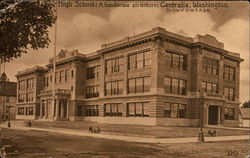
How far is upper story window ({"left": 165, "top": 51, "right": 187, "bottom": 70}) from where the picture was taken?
31.0 meters

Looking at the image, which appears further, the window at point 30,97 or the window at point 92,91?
the window at point 92,91

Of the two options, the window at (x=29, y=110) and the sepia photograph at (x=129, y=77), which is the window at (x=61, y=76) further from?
the window at (x=29, y=110)

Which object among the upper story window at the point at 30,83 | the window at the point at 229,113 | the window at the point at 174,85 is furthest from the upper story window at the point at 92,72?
the window at the point at 229,113

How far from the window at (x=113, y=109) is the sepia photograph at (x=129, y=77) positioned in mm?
120

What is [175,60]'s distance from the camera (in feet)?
102

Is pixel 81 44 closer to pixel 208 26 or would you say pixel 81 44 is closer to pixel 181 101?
pixel 208 26

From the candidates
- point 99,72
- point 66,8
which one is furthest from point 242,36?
point 99,72

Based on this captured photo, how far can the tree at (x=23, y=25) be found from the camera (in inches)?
541

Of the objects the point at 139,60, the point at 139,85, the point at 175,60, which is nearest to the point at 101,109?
the point at 139,85

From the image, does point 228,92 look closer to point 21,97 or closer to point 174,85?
point 174,85

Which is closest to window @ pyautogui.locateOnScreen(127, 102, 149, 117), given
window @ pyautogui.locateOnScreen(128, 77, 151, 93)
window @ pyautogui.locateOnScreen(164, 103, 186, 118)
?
window @ pyautogui.locateOnScreen(128, 77, 151, 93)

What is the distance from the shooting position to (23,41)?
15.0 meters

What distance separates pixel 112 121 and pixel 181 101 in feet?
31.5

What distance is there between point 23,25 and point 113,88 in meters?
23.6
